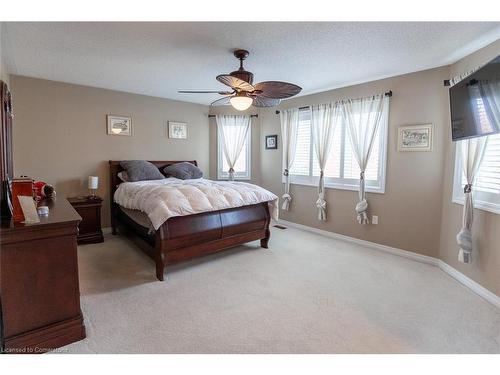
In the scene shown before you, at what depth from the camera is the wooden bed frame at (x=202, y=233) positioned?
112 inches

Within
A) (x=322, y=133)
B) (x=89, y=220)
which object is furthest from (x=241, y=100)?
(x=89, y=220)

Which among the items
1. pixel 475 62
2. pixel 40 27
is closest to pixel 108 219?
pixel 40 27

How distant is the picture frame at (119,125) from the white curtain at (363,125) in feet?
11.7

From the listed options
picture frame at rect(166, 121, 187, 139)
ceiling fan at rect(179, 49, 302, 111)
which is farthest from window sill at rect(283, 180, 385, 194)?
picture frame at rect(166, 121, 187, 139)

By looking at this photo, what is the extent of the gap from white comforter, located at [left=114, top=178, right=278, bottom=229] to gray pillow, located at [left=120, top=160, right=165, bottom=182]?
0.51 m

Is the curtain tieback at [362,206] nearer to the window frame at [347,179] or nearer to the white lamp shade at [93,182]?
the window frame at [347,179]

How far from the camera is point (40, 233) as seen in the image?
1.72 metres

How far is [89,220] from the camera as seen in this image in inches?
158

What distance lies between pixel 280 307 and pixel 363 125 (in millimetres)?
2827

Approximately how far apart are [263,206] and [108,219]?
9.05ft

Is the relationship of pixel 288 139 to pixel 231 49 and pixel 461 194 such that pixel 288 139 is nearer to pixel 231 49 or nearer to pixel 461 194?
pixel 231 49

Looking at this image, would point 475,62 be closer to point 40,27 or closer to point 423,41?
point 423,41

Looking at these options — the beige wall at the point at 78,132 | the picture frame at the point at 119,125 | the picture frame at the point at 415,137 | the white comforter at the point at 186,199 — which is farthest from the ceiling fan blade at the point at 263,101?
the picture frame at the point at 119,125

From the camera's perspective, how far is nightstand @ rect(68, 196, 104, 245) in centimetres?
396
